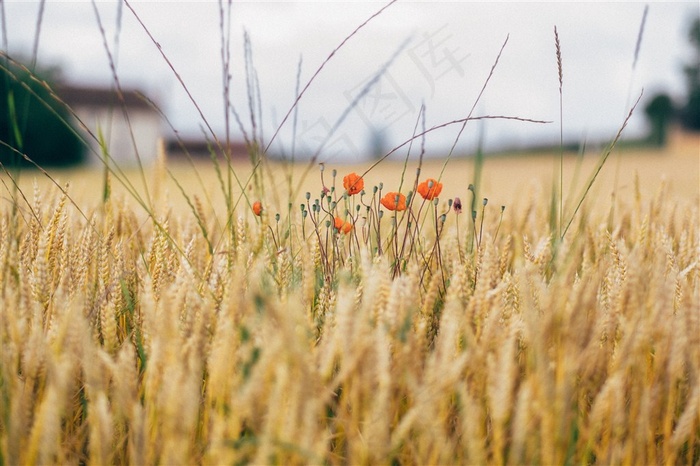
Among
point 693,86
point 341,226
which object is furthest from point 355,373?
point 693,86

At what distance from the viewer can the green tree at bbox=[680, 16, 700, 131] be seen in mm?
36531

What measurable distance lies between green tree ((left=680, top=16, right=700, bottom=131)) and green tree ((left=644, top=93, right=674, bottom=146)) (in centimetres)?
465

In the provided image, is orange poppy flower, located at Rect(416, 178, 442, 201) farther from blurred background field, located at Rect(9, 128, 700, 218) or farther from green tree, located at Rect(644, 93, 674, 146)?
green tree, located at Rect(644, 93, 674, 146)

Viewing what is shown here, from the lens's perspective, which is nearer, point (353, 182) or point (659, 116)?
point (353, 182)

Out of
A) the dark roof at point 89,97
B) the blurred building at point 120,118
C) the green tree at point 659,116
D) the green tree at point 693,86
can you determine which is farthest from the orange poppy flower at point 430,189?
the green tree at point 693,86

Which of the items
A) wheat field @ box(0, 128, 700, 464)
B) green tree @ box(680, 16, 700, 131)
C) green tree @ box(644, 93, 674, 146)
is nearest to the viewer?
wheat field @ box(0, 128, 700, 464)

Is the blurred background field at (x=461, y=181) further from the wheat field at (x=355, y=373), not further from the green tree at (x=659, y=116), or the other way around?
the green tree at (x=659, y=116)

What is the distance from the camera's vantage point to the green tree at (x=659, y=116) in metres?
27.5

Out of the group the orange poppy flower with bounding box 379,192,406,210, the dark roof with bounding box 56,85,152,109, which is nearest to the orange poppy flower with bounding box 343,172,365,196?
the orange poppy flower with bounding box 379,192,406,210

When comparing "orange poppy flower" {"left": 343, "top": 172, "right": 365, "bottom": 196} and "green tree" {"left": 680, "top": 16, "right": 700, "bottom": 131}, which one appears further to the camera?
"green tree" {"left": 680, "top": 16, "right": 700, "bottom": 131}

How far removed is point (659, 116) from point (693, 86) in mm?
9908

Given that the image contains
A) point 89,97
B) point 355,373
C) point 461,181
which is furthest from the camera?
point 89,97

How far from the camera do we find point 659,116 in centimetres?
3025

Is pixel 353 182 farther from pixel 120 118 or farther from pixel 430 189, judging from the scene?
pixel 120 118
